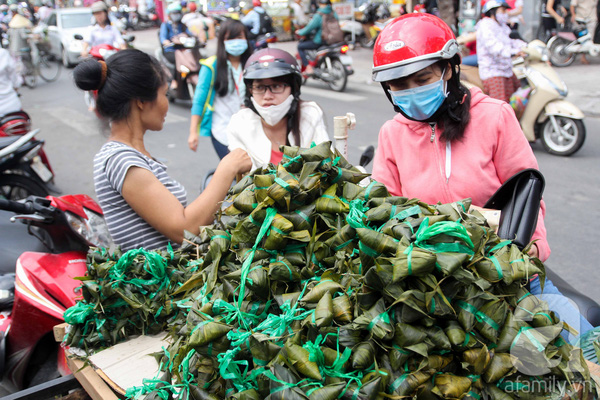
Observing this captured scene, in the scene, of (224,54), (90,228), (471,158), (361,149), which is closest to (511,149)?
(471,158)

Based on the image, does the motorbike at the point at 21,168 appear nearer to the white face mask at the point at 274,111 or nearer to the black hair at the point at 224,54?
the black hair at the point at 224,54

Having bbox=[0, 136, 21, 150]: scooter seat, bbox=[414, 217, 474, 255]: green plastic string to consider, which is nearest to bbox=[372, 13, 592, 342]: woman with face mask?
bbox=[414, 217, 474, 255]: green plastic string

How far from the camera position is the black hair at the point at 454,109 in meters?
2.12

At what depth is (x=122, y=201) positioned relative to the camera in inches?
95.0

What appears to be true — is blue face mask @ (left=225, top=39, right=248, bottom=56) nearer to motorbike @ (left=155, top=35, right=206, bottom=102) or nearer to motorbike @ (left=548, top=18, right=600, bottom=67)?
motorbike @ (left=155, top=35, right=206, bottom=102)

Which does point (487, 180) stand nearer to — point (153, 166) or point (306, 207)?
point (306, 207)

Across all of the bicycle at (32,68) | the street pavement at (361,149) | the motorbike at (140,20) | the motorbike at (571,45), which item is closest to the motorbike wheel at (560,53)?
the motorbike at (571,45)

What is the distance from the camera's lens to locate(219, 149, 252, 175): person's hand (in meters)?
2.42

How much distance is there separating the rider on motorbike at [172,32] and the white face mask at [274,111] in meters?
8.36

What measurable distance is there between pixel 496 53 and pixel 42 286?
6.25 m

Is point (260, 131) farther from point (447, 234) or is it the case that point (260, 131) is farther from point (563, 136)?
point (563, 136)

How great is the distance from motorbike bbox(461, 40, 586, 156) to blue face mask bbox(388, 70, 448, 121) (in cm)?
502

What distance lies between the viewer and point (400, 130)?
2324mm

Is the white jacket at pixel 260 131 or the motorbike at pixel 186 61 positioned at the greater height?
the white jacket at pixel 260 131
